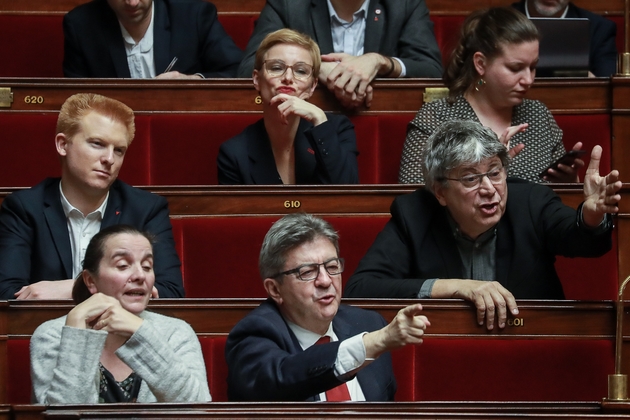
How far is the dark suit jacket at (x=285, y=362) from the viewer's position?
3.06 feet

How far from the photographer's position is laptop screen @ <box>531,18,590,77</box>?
5.25ft

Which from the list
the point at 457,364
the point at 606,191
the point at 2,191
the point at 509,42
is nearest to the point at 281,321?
the point at 457,364

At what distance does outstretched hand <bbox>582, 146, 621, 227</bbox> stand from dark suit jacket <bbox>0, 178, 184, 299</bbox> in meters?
0.45

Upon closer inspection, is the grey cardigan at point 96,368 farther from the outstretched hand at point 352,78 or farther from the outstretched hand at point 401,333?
the outstretched hand at point 352,78

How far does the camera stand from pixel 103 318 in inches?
38.2

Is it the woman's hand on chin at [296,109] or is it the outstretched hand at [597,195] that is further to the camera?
the woman's hand on chin at [296,109]

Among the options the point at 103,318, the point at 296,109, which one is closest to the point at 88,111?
the point at 296,109

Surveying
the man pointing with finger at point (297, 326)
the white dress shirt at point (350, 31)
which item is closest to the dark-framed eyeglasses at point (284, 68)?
the white dress shirt at point (350, 31)

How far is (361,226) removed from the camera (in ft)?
4.67

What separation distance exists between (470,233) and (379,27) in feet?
1.95

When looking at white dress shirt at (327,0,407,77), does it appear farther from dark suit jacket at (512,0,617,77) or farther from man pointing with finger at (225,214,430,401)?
man pointing with finger at (225,214,430,401)

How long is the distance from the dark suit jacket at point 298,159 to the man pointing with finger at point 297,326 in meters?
0.40

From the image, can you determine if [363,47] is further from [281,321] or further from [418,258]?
[281,321]

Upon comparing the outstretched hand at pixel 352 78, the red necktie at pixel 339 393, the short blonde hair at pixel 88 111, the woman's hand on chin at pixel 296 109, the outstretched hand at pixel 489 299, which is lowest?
the red necktie at pixel 339 393
